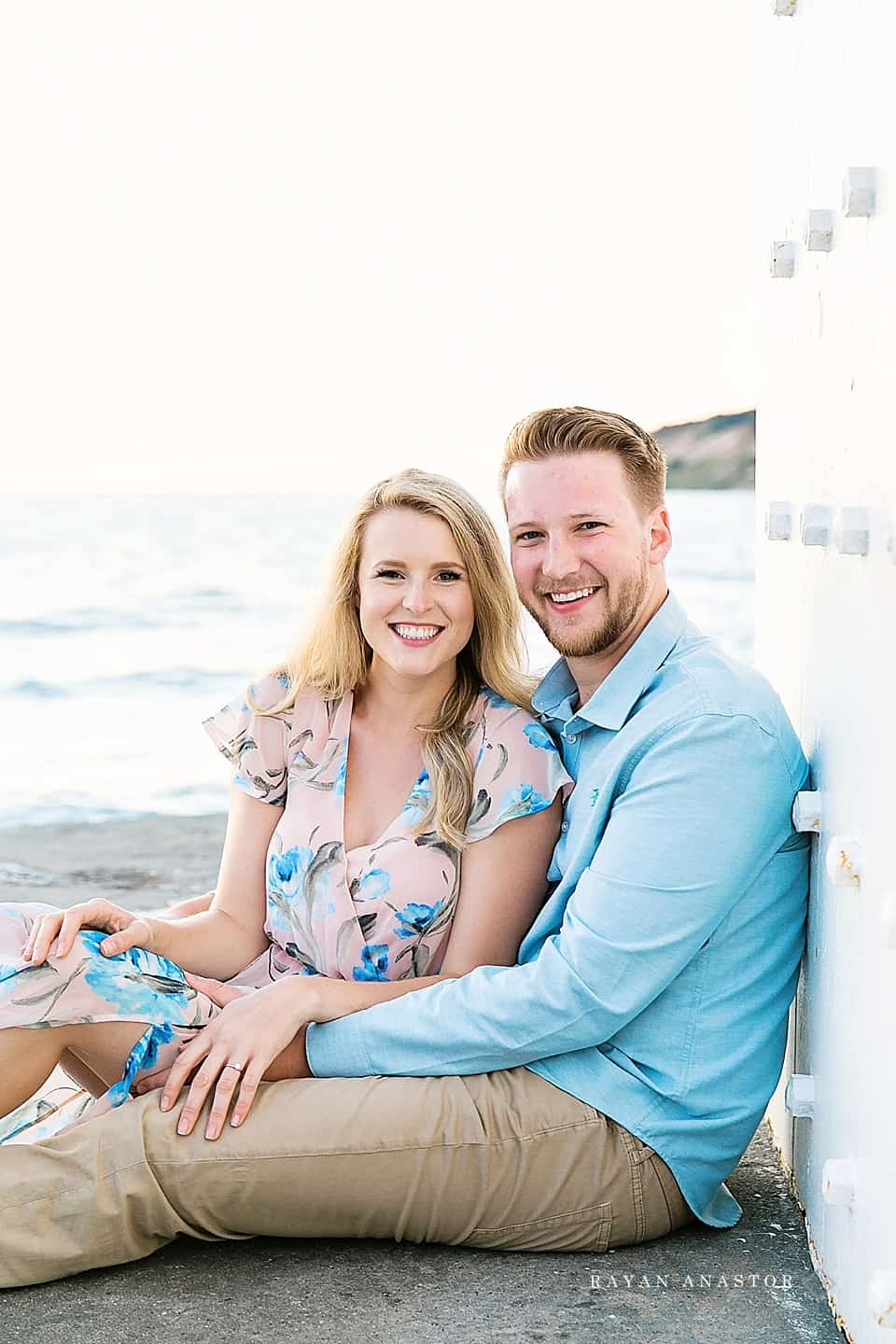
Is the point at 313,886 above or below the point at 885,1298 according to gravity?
above

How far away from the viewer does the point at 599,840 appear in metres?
2.51

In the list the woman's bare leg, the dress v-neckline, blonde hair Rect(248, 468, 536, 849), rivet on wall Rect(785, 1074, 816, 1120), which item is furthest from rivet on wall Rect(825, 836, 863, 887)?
the woman's bare leg

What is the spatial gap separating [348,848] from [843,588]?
1.08 metres

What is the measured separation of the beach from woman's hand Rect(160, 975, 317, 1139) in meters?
3.67

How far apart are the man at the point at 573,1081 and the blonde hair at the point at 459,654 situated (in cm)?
38

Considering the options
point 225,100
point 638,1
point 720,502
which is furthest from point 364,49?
point 720,502

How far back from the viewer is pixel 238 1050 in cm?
243

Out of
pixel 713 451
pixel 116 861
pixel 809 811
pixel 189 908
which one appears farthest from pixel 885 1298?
pixel 713 451

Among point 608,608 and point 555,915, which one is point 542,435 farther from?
point 555,915

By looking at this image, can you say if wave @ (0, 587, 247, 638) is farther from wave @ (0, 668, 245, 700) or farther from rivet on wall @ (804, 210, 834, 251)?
rivet on wall @ (804, 210, 834, 251)

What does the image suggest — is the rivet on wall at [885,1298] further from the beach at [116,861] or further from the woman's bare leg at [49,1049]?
the beach at [116,861]

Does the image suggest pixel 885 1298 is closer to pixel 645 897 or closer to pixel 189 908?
pixel 645 897

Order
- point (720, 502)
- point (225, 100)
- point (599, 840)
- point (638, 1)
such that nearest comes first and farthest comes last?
point (599, 840) < point (638, 1) < point (225, 100) < point (720, 502)

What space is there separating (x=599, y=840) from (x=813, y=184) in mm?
1121
